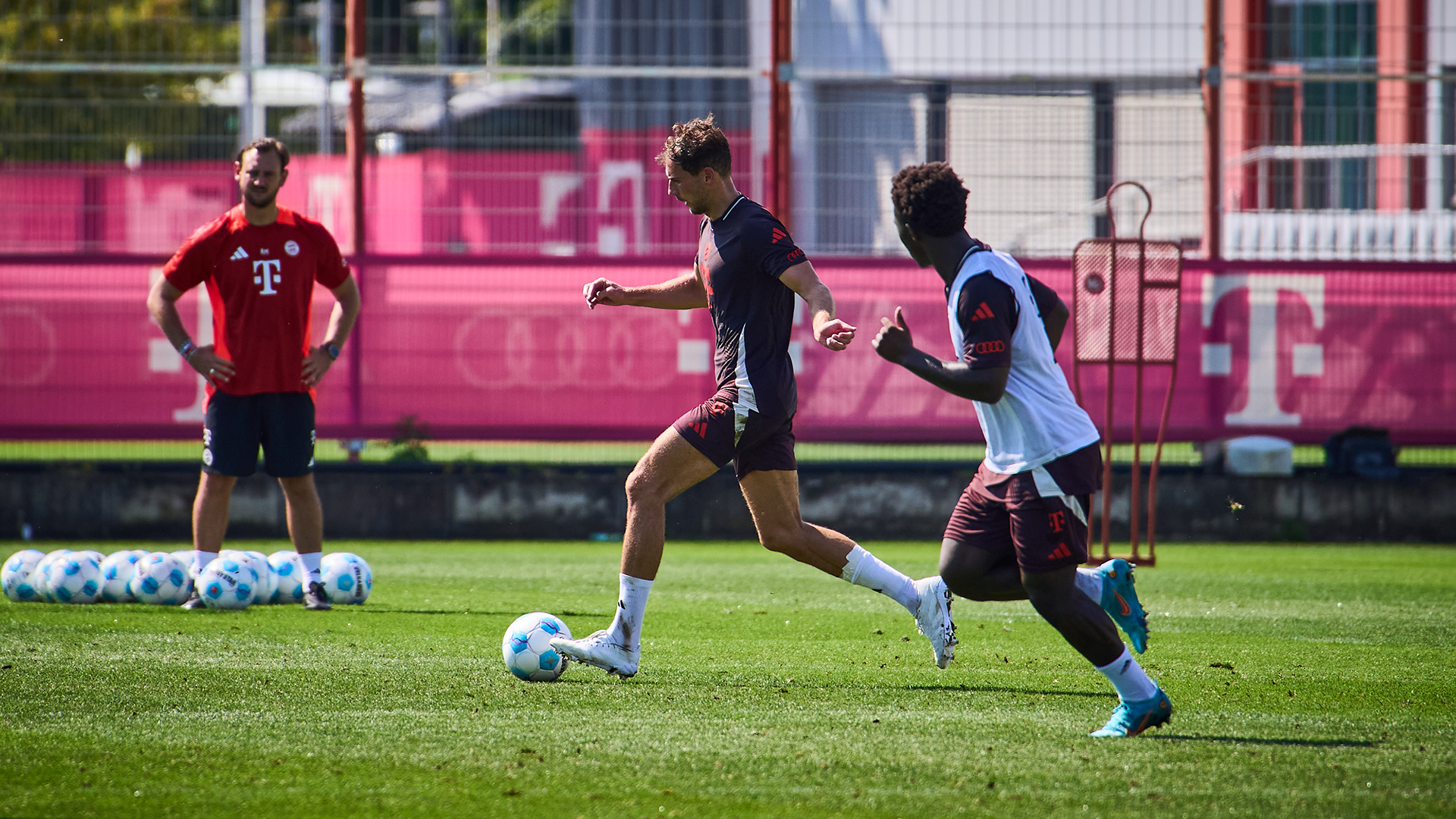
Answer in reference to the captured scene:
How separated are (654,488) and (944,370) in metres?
1.50

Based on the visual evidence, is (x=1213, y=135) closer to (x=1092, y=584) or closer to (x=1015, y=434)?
(x=1092, y=584)

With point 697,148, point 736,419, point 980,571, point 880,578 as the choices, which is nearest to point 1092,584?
point 980,571

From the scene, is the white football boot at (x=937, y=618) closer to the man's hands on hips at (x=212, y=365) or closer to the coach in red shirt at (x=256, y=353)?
the coach in red shirt at (x=256, y=353)

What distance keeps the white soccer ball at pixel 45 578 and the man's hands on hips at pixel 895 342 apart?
5138 mm

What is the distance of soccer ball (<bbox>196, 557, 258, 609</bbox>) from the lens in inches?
286

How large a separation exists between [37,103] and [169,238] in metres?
1.39

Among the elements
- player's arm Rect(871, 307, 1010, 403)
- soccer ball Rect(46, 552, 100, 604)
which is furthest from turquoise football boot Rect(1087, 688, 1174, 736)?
soccer ball Rect(46, 552, 100, 604)

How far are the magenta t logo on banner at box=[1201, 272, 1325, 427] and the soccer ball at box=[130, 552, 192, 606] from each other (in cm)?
799

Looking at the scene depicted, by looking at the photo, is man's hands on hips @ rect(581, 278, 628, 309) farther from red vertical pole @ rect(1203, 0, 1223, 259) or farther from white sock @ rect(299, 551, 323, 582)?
red vertical pole @ rect(1203, 0, 1223, 259)

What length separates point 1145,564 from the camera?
996cm

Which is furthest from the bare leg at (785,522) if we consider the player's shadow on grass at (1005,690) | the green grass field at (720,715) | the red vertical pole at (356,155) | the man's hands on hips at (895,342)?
the red vertical pole at (356,155)

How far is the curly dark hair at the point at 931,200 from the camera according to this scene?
4.51 m

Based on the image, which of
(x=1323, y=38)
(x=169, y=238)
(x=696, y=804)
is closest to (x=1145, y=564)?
(x=1323, y=38)

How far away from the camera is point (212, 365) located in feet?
23.7
